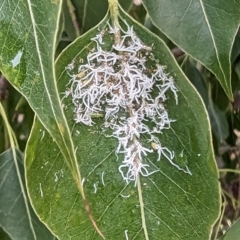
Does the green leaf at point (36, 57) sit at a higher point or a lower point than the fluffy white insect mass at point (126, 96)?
higher

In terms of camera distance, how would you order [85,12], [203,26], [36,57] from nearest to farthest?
[36,57] < [203,26] < [85,12]

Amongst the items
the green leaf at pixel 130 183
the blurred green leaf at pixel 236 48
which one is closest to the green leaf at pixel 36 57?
the green leaf at pixel 130 183

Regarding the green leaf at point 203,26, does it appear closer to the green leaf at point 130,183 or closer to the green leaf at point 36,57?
the green leaf at point 130,183

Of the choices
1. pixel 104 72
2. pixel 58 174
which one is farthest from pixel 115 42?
pixel 58 174

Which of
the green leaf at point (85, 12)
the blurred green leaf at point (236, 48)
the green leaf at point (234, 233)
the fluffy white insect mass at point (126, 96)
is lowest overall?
the green leaf at point (234, 233)

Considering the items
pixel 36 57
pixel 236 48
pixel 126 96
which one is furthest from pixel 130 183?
pixel 236 48

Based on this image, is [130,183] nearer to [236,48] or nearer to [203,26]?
[203,26]

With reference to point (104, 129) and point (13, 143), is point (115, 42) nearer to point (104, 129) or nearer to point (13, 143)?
point (104, 129)

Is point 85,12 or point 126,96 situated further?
point 85,12
